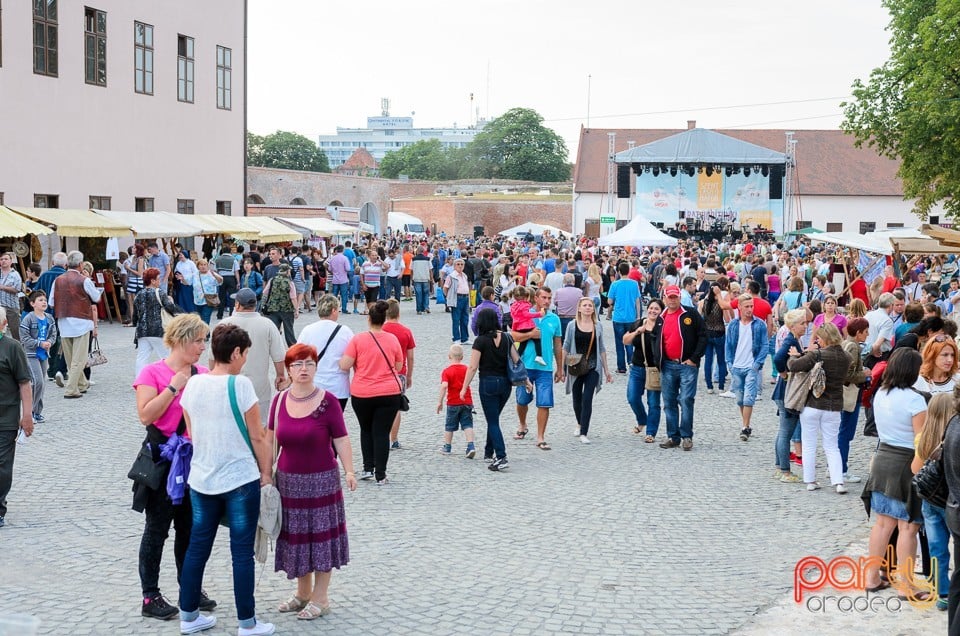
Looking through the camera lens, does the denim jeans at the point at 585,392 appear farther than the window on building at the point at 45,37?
No

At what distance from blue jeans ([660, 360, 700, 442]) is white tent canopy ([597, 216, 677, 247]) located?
58.9 feet

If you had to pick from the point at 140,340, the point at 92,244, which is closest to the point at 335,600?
the point at 140,340

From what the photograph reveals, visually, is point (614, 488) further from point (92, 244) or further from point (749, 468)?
point (92, 244)

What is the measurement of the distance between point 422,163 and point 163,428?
11935cm

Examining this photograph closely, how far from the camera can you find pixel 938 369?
6.88 m

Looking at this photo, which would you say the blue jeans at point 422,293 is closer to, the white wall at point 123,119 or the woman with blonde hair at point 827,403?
the white wall at point 123,119

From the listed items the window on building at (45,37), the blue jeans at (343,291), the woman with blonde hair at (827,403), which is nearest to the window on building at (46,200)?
the window on building at (45,37)

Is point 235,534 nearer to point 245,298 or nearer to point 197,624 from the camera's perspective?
point 197,624

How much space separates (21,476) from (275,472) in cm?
439

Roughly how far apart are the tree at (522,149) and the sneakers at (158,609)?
96829 millimetres

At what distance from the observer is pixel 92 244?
24.0 metres

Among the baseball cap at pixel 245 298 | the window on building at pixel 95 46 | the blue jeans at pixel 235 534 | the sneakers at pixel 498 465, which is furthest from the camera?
the window on building at pixel 95 46

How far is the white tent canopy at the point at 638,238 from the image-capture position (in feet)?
94.3

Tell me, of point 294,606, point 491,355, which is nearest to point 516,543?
point 294,606
